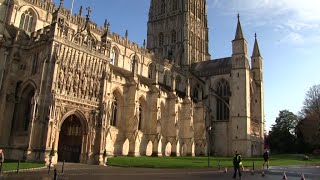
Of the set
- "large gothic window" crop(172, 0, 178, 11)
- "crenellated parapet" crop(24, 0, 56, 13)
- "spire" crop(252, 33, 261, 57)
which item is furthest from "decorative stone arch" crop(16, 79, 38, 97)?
"large gothic window" crop(172, 0, 178, 11)

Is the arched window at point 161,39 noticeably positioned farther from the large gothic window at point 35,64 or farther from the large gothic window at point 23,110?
the large gothic window at point 23,110

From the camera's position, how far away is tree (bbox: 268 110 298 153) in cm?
7731

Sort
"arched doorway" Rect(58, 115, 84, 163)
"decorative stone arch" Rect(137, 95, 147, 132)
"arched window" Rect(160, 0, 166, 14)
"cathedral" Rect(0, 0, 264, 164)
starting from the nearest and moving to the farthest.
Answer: "cathedral" Rect(0, 0, 264, 164) < "arched doorway" Rect(58, 115, 84, 163) < "decorative stone arch" Rect(137, 95, 147, 132) < "arched window" Rect(160, 0, 166, 14)

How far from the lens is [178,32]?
250ft

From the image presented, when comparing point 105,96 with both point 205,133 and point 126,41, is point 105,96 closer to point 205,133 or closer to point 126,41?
point 126,41

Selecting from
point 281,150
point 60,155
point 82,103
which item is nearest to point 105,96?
point 82,103

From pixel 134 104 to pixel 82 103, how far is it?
32.4ft

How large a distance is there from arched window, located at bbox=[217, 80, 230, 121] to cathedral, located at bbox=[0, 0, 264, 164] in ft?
0.67

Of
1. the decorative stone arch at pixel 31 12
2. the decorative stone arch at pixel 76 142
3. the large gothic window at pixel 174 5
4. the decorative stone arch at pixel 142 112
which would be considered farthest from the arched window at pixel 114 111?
the large gothic window at pixel 174 5

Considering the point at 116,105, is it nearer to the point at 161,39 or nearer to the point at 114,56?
the point at 114,56

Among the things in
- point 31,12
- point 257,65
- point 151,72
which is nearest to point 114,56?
point 151,72

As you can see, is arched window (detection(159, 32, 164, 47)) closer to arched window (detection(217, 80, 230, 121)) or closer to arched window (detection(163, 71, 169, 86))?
arched window (detection(163, 71, 169, 86))

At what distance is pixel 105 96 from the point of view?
32.7m

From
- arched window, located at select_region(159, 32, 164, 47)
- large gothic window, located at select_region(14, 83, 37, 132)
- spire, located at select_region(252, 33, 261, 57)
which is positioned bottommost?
large gothic window, located at select_region(14, 83, 37, 132)
